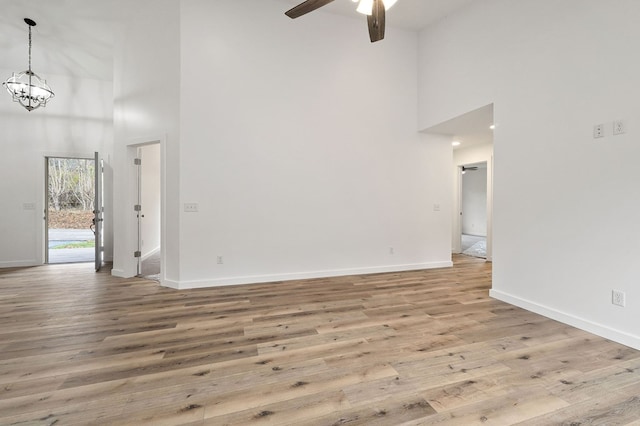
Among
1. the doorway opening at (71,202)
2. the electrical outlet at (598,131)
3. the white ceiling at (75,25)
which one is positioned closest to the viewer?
the electrical outlet at (598,131)

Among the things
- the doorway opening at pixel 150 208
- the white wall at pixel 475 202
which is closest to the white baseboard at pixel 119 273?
the doorway opening at pixel 150 208

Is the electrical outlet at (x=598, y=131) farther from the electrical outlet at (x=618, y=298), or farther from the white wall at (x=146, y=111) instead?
the white wall at (x=146, y=111)

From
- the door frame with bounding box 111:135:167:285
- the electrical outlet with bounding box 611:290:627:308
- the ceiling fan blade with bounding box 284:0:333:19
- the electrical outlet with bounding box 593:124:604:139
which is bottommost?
the electrical outlet with bounding box 611:290:627:308

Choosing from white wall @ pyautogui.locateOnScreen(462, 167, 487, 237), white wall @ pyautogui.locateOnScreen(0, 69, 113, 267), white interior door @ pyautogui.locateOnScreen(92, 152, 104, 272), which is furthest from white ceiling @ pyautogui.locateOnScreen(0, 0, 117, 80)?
white wall @ pyautogui.locateOnScreen(462, 167, 487, 237)

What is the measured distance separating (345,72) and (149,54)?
2.93 m

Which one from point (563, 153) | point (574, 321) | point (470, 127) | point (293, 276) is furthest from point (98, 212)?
point (574, 321)

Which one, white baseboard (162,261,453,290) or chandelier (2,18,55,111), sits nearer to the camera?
white baseboard (162,261,453,290)

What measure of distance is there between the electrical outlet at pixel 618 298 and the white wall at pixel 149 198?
6877mm

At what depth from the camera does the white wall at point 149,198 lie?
576 cm

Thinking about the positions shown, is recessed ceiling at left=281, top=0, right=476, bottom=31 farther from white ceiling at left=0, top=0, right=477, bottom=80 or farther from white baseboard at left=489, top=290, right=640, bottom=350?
white baseboard at left=489, top=290, right=640, bottom=350

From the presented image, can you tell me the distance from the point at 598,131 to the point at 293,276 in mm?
3803

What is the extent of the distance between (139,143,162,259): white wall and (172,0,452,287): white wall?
2.61 meters

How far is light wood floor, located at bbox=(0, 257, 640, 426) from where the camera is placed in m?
1.54

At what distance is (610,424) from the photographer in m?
1.47
